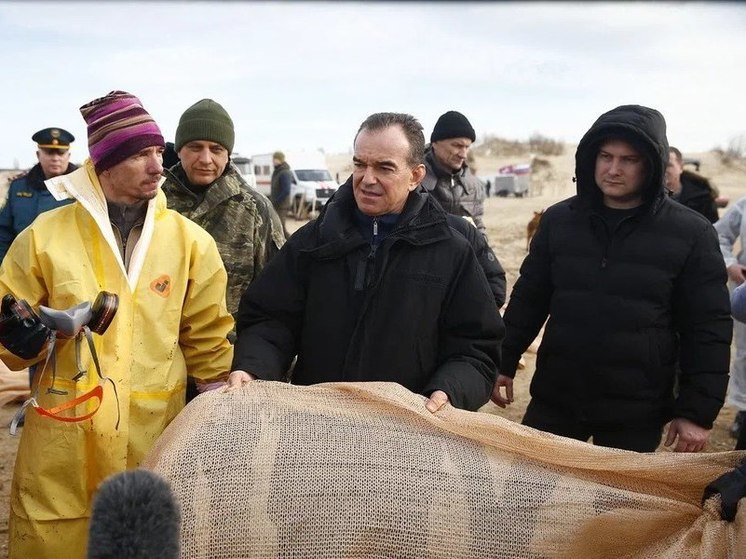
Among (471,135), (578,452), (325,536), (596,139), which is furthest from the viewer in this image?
(471,135)

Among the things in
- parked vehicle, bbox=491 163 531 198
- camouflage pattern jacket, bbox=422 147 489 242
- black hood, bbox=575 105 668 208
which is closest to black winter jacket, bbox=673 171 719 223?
camouflage pattern jacket, bbox=422 147 489 242

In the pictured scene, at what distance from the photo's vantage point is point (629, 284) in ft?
9.71

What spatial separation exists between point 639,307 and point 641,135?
0.67 m

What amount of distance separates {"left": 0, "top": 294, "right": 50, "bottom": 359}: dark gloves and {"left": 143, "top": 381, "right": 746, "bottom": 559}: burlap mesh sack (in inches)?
22.2

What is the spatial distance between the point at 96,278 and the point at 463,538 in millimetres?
1493

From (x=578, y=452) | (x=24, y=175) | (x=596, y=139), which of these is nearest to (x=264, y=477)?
(x=578, y=452)

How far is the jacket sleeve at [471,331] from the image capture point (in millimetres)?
2600

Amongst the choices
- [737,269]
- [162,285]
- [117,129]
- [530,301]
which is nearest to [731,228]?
[737,269]

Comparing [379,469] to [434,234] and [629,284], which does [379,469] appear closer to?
[434,234]

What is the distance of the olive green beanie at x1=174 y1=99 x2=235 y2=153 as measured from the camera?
362 cm

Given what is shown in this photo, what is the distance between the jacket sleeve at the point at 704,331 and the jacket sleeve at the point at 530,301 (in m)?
0.56

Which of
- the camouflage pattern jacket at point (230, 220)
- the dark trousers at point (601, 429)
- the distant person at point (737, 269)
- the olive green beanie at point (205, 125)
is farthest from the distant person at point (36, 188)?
the distant person at point (737, 269)

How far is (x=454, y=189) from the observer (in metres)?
5.38

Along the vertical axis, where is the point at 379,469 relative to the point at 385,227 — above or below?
below
